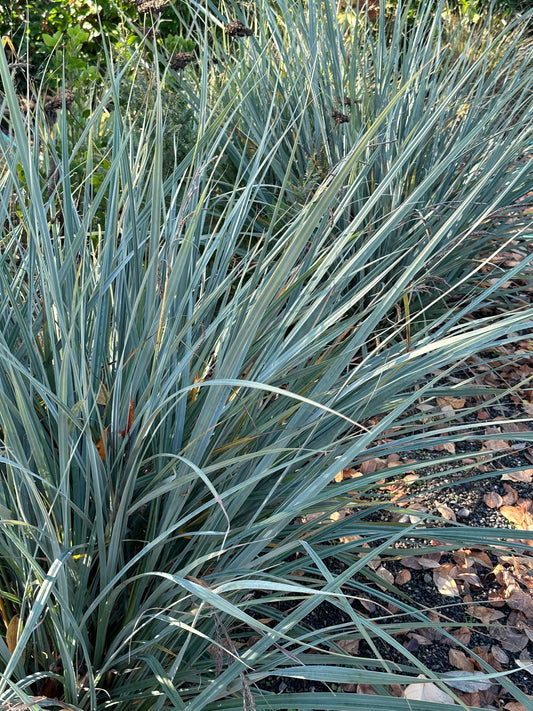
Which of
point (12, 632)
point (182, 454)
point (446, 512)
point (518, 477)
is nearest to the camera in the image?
point (12, 632)

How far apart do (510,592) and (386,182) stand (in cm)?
128

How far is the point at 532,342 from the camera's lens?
110 inches

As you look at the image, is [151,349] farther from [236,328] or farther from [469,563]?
[469,563]

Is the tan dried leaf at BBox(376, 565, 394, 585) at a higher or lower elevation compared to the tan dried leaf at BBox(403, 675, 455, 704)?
higher

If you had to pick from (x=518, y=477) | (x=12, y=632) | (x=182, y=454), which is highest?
(x=182, y=454)

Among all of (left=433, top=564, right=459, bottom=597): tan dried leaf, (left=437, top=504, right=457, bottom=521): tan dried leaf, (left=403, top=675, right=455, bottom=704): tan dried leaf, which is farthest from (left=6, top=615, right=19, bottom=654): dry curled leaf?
(left=437, top=504, right=457, bottom=521): tan dried leaf

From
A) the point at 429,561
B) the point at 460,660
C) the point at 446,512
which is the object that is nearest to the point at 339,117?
the point at 446,512

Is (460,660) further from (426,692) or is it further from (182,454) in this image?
(182,454)

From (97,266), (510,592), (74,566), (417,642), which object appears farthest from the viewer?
(510,592)

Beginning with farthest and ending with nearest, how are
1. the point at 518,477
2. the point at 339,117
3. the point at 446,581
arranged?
1. the point at 518,477
2. the point at 339,117
3. the point at 446,581

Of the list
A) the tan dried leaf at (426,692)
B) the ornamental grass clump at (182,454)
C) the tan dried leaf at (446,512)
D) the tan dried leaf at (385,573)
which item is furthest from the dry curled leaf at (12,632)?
the tan dried leaf at (446,512)

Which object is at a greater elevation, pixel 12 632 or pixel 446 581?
pixel 12 632

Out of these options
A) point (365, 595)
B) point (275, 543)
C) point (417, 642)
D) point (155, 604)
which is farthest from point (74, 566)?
point (417, 642)

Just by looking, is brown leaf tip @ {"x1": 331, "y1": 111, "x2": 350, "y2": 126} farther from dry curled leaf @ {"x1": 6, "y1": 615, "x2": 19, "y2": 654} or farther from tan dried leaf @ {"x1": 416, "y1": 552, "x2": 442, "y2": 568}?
dry curled leaf @ {"x1": 6, "y1": 615, "x2": 19, "y2": 654}
